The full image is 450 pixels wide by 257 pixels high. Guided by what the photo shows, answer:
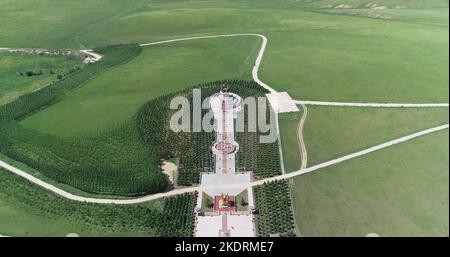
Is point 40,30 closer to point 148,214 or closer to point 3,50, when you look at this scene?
point 3,50

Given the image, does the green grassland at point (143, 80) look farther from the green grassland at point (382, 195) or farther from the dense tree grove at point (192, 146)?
the green grassland at point (382, 195)

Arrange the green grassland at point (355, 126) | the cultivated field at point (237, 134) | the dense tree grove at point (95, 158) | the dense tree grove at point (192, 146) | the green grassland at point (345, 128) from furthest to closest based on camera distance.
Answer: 1. the green grassland at point (355, 126)
2. the green grassland at point (345, 128)
3. the dense tree grove at point (192, 146)
4. the dense tree grove at point (95, 158)
5. the cultivated field at point (237, 134)

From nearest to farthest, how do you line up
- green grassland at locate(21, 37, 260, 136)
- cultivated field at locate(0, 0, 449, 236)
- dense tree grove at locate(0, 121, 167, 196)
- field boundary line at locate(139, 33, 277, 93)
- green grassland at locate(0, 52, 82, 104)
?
cultivated field at locate(0, 0, 449, 236) < dense tree grove at locate(0, 121, 167, 196) < green grassland at locate(21, 37, 260, 136) < field boundary line at locate(139, 33, 277, 93) < green grassland at locate(0, 52, 82, 104)

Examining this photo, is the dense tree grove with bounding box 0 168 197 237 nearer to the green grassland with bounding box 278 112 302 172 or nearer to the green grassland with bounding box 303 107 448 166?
the green grassland with bounding box 278 112 302 172

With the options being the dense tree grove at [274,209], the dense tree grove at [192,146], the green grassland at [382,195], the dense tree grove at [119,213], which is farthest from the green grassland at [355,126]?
the dense tree grove at [119,213]

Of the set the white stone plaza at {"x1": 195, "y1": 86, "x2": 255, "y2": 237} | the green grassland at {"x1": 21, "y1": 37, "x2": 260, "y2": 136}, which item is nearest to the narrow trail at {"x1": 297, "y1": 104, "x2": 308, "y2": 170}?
the white stone plaza at {"x1": 195, "y1": 86, "x2": 255, "y2": 237}

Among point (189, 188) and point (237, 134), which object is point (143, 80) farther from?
point (189, 188)
